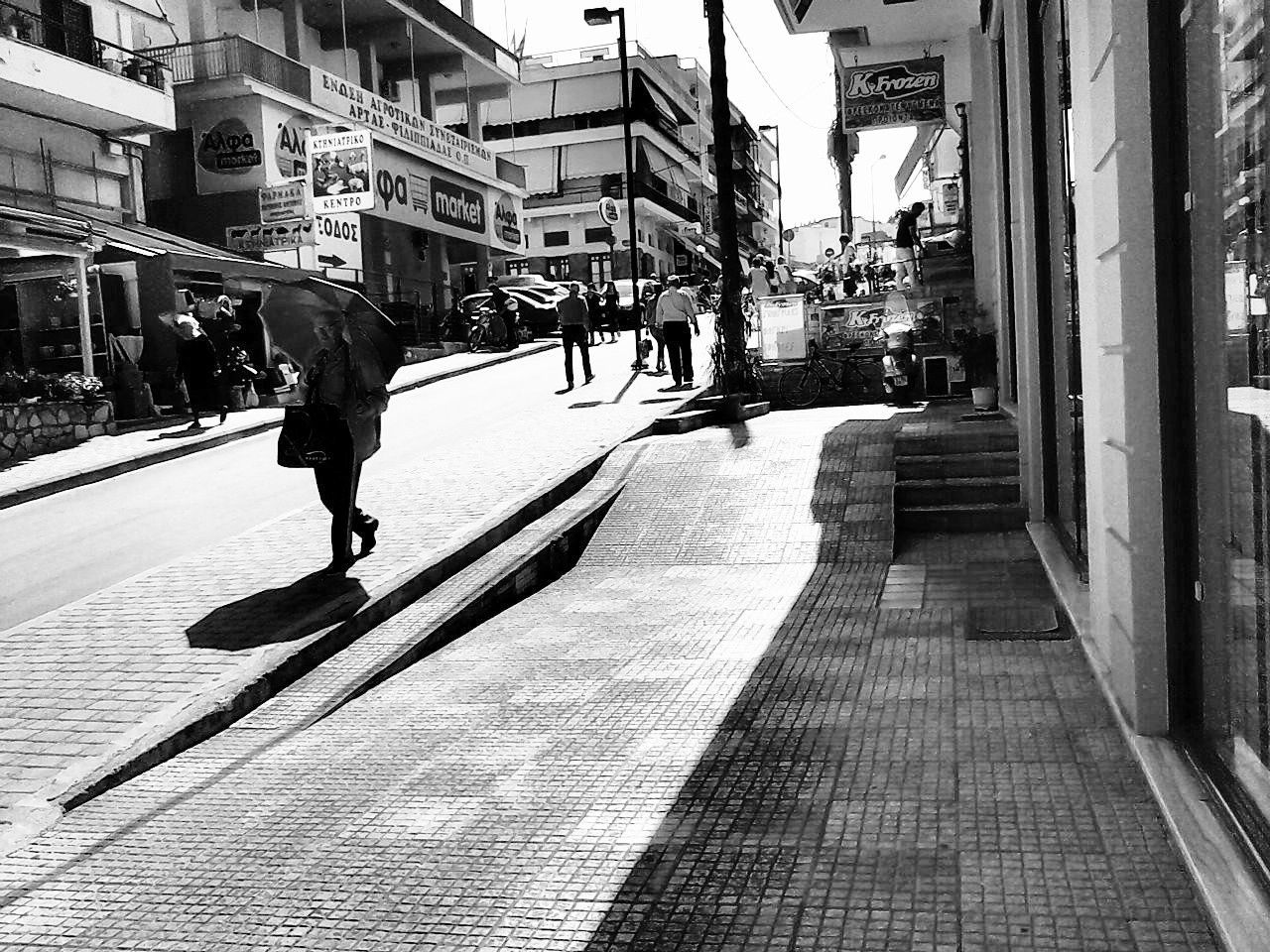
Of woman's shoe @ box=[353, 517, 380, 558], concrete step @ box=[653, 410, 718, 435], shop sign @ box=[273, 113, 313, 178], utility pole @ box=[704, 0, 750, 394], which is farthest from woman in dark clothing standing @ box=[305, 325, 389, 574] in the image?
shop sign @ box=[273, 113, 313, 178]

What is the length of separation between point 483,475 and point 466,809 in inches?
289

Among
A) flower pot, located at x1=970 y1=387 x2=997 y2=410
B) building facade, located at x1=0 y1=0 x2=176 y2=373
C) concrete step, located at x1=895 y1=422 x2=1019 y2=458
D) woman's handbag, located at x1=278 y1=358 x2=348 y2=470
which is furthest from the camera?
building facade, located at x1=0 y1=0 x2=176 y2=373

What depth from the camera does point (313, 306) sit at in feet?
26.6

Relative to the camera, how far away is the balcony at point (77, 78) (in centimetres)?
2016

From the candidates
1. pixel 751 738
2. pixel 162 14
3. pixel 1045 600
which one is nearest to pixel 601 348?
pixel 162 14

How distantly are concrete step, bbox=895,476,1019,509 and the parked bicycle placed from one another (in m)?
6.88

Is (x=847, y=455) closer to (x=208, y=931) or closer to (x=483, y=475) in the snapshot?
(x=483, y=475)

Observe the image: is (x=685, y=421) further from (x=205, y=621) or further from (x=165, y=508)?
(x=205, y=621)

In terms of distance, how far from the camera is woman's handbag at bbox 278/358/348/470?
26.2 feet

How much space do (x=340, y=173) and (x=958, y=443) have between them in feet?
64.6

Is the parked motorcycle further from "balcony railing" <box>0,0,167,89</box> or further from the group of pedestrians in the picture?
"balcony railing" <box>0,0,167,89</box>

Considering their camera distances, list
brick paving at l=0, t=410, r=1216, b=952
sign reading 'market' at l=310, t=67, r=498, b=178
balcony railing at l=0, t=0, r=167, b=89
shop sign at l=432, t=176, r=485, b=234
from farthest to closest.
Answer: shop sign at l=432, t=176, r=485, b=234
sign reading 'market' at l=310, t=67, r=498, b=178
balcony railing at l=0, t=0, r=167, b=89
brick paving at l=0, t=410, r=1216, b=952

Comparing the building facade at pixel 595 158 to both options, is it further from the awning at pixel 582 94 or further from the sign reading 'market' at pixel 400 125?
the sign reading 'market' at pixel 400 125

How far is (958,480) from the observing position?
32.0ft
